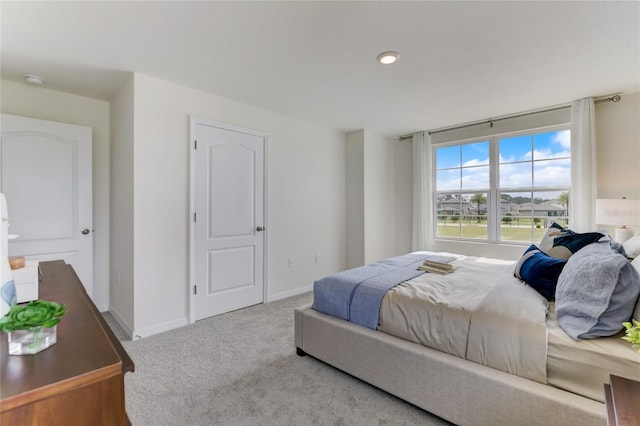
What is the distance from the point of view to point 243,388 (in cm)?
192

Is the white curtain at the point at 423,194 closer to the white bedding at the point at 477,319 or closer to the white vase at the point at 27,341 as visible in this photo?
the white bedding at the point at 477,319

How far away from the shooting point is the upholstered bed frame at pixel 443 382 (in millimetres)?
1297

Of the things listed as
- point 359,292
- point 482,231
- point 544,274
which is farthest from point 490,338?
point 482,231

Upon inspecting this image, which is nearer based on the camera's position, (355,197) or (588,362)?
(588,362)

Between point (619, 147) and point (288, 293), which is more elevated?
point (619, 147)

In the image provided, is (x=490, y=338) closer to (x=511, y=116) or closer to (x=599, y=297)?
(x=599, y=297)

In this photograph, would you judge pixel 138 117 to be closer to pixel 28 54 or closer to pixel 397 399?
pixel 28 54

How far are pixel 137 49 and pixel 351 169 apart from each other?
10.1 feet

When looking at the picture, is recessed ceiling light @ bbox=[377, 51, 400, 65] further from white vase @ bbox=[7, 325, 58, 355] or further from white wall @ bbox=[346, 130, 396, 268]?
white vase @ bbox=[7, 325, 58, 355]

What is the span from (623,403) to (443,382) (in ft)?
2.85

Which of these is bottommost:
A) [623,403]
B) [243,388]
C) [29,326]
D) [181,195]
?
[243,388]

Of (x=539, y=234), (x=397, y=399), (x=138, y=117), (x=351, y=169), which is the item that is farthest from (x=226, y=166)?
(x=539, y=234)

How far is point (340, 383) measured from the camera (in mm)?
1981

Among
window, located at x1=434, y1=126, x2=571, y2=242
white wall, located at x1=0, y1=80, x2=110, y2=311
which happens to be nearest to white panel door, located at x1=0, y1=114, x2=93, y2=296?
white wall, located at x1=0, y1=80, x2=110, y2=311
